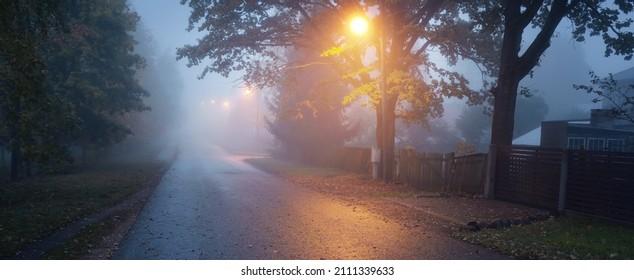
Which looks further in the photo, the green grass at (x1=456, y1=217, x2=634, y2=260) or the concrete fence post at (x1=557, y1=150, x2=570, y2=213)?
the concrete fence post at (x1=557, y1=150, x2=570, y2=213)

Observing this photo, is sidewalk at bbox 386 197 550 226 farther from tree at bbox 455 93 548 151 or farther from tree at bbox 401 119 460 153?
tree at bbox 455 93 548 151

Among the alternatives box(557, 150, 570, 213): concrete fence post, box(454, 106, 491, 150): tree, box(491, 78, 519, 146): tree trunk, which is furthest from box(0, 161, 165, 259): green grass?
box(454, 106, 491, 150): tree

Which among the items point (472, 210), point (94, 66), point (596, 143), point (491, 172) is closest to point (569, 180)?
point (472, 210)

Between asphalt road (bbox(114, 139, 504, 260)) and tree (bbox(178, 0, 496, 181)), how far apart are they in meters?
6.67

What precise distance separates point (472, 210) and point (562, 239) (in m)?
3.27

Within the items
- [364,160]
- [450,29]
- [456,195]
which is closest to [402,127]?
[364,160]

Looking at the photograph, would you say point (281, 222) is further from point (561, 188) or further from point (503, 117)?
point (503, 117)

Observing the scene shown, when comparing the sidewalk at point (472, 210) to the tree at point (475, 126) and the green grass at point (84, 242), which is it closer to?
the green grass at point (84, 242)

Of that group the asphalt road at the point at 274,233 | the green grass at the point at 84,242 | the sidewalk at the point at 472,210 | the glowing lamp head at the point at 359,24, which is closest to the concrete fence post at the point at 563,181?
the sidewalk at the point at 472,210

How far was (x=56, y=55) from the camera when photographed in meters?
19.2

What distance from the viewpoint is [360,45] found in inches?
723

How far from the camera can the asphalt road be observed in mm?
6891

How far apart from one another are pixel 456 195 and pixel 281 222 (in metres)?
6.94

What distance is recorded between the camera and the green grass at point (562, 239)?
6.89 m
